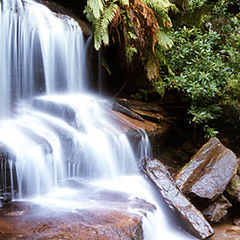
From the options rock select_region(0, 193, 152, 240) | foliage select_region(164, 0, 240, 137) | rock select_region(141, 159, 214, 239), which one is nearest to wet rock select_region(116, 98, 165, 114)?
foliage select_region(164, 0, 240, 137)

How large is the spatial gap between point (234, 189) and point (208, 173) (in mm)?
721

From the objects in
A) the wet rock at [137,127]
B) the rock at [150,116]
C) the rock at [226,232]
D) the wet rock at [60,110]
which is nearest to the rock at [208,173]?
the rock at [226,232]

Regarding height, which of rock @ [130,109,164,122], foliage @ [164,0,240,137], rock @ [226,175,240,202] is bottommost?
rock @ [226,175,240,202]

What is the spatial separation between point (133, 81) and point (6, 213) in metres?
5.13

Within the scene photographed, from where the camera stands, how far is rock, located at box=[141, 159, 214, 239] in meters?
3.70

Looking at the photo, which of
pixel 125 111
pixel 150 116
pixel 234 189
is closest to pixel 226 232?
pixel 234 189

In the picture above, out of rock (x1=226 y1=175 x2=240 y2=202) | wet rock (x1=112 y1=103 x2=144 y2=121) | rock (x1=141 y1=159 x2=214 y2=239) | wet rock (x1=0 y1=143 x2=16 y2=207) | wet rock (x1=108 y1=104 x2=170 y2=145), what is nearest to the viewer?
wet rock (x1=0 y1=143 x2=16 y2=207)

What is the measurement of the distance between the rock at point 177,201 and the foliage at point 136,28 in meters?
2.69

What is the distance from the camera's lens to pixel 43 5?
6.30m

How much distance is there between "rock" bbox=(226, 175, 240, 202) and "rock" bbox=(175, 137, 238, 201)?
26 centimetres

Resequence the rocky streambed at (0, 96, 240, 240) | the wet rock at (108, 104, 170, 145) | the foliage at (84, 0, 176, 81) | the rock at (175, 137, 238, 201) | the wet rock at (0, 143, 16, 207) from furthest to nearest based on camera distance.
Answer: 1. the foliage at (84, 0, 176, 81)
2. the wet rock at (108, 104, 170, 145)
3. the rock at (175, 137, 238, 201)
4. the wet rock at (0, 143, 16, 207)
5. the rocky streambed at (0, 96, 240, 240)

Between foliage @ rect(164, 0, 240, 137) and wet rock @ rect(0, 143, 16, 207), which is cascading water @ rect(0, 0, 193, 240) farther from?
foliage @ rect(164, 0, 240, 137)

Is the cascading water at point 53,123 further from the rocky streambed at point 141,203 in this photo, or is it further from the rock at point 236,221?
the rock at point 236,221

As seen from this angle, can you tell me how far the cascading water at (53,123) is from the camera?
12.3ft
